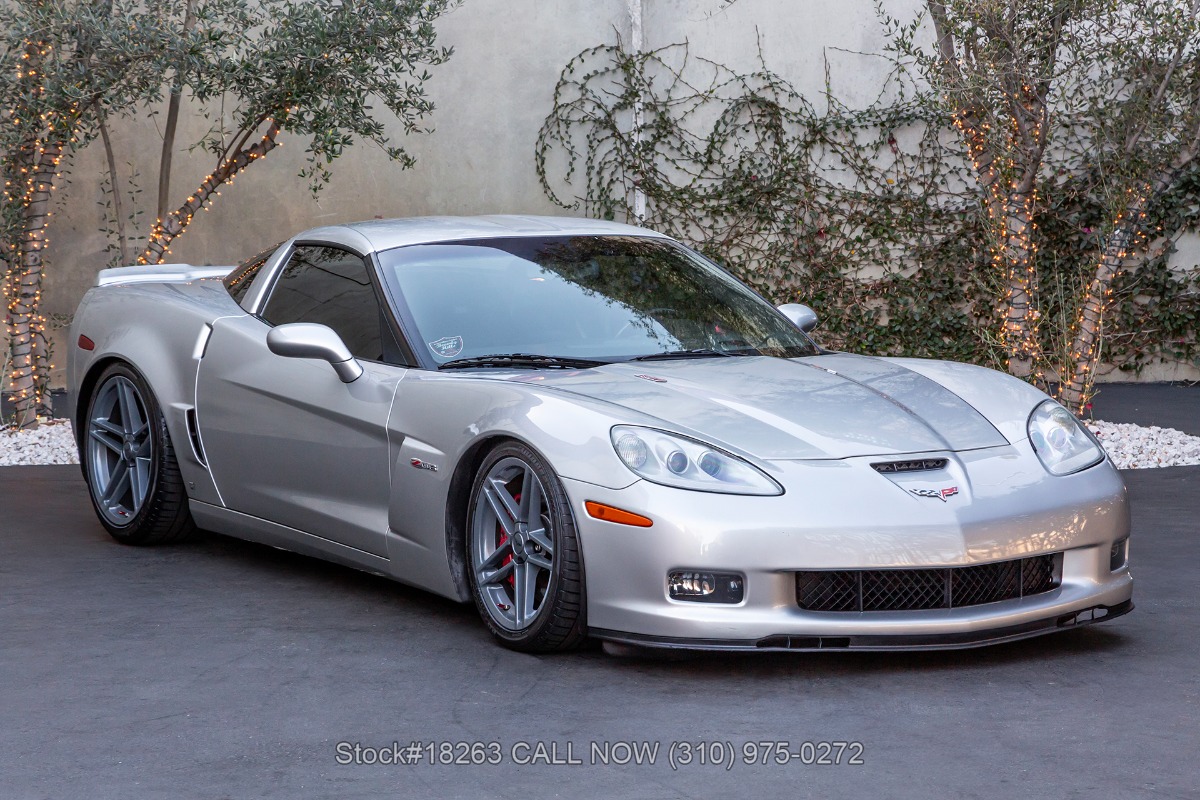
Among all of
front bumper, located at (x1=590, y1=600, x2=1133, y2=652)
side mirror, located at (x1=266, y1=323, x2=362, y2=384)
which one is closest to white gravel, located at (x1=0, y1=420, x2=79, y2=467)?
side mirror, located at (x1=266, y1=323, x2=362, y2=384)

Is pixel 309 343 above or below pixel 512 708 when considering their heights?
above

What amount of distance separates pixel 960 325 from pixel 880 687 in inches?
328

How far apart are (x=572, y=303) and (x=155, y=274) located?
2.53 metres

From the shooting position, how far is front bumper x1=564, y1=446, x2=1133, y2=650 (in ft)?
12.9

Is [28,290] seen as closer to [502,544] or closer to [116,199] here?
[116,199]

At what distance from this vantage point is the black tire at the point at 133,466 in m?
5.92

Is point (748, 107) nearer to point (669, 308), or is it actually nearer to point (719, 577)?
point (669, 308)

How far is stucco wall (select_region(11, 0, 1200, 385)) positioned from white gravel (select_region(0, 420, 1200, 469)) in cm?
263

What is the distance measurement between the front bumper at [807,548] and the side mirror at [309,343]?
1154 millimetres

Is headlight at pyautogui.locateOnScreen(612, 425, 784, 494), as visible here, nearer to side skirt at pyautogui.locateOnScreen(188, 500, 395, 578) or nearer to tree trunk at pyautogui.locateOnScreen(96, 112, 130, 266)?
side skirt at pyautogui.locateOnScreen(188, 500, 395, 578)

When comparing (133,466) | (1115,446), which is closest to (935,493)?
(133,466)

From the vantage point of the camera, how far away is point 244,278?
6070 mm

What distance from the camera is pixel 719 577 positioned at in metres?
4.00

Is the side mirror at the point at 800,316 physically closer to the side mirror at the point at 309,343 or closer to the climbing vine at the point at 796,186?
the side mirror at the point at 309,343
